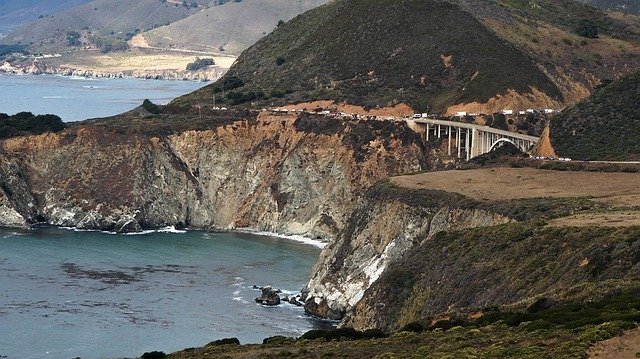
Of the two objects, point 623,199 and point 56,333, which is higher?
point 623,199

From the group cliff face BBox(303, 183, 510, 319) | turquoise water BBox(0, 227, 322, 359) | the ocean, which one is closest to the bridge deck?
the ocean

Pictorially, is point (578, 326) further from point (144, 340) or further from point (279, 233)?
point (279, 233)

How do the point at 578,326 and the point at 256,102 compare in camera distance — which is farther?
the point at 256,102

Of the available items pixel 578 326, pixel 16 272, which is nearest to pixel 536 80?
pixel 16 272

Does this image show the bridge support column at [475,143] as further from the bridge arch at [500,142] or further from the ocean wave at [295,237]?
the ocean wave at [295,237]

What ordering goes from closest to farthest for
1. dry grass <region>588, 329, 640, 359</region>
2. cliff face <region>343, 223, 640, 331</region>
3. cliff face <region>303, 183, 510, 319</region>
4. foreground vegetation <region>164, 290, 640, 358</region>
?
dry grass <region>588, 329, 640, 359</region> < foreground vegetation <region>164, 290, 640, 358</region> < cliff face <region>343, 223, 640, 331</region> < cliff face <region>303, 183, 510, 319</region>

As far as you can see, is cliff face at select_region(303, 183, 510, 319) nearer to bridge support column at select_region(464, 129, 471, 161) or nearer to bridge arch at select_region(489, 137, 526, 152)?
bridge arch at select_region(489, 137, 526, 152)

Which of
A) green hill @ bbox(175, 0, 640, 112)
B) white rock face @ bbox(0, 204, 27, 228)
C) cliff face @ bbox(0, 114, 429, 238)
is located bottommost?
white rock face @ bbox(0, 204, 27, 228)

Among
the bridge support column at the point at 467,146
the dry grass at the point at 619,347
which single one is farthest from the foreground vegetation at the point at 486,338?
the bridge support column at the point at 467,146
